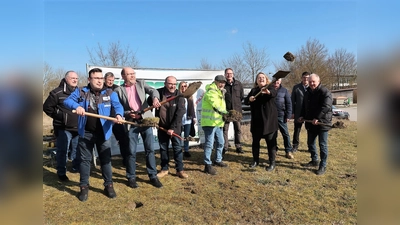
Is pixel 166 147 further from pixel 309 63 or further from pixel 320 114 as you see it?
pixel 309 63

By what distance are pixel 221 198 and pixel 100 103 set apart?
2601 millimetres

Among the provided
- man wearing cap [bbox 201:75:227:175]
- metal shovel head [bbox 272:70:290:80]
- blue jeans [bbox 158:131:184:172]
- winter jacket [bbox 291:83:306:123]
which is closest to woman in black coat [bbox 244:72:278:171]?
metal shovel head [bbox 272:70:290:80]

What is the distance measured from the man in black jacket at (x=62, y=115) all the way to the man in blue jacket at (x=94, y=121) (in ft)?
3.27

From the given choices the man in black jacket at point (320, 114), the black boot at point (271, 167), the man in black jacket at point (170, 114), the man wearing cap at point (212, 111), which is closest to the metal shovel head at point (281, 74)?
the man in black jacket at point (320, 114)

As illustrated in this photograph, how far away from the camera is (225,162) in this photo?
627 cm

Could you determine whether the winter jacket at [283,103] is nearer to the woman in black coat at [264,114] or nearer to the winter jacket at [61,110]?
the woman in black coat at [264,114]

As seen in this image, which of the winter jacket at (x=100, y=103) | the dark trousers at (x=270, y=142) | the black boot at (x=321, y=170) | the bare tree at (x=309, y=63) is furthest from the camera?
the bare tree at (x=309, y=63)

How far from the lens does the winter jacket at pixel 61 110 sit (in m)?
4.83

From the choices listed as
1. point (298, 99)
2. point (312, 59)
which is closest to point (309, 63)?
point (312, 59)

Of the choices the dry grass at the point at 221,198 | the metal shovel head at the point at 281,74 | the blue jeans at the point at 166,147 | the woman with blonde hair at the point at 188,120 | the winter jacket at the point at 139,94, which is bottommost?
the dry grass at the point at 221,198

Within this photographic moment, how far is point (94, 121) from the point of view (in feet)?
13.4
